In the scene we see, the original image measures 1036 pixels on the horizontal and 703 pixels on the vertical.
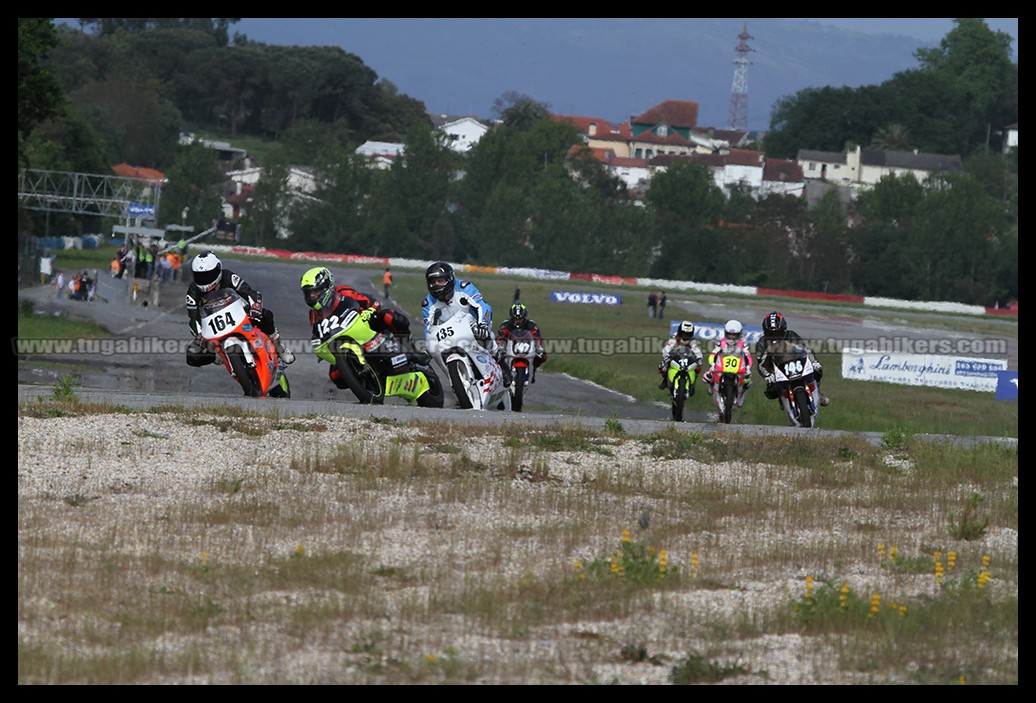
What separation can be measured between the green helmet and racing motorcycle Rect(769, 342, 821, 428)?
677cm

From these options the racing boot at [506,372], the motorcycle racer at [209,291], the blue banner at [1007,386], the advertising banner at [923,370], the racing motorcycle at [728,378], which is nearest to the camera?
the motorcycle racer at [209,291]

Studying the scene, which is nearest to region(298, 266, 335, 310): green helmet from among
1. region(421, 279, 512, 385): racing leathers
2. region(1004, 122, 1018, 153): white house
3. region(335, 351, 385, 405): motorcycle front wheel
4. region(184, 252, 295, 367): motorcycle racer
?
region(184, 252, 295, 367): motorcycle racer

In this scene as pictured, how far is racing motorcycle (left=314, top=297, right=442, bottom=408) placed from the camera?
19406 mm

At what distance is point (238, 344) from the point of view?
65.4ft

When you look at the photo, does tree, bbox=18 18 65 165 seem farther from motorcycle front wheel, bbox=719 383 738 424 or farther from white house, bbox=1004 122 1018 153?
white house, bbox=1004 122 1018 153

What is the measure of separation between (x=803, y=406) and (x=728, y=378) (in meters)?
1.38

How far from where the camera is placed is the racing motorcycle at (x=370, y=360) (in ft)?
63.7

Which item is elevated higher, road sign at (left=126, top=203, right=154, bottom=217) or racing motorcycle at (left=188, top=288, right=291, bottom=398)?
road sign at (left=126, top=203, right=154, bottom=217)

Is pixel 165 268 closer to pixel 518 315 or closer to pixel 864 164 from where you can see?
pixel 518 315

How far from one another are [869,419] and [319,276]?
14722 millimetres

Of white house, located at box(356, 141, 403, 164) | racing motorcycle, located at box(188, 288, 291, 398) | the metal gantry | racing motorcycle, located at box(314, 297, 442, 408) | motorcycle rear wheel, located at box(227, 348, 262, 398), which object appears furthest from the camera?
white house, located at box(356, 141, 403, 164)

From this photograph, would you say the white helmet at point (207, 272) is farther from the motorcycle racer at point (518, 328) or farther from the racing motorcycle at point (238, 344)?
the motorcycle racer at point (518, 328)

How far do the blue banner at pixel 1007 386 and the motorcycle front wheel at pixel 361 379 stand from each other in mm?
25383

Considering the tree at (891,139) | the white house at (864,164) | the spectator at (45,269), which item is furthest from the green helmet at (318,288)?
the tree at (891,139)
